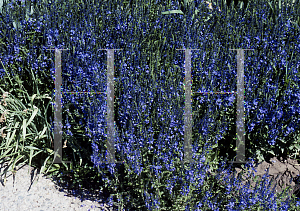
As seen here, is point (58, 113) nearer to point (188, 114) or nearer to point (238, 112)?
point (188, 114)

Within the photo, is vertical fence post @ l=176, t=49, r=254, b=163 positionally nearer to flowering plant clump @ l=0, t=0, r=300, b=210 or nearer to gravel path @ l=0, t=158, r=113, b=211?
flowering plant clump @ l=0, t=0, r=300, b=210

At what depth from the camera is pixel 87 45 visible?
9.65ft

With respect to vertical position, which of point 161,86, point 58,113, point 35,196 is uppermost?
point 161,86

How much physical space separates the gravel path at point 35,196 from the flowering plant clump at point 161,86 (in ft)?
0.52

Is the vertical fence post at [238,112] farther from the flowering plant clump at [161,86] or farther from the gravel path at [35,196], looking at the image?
the gravel path at [35,196]

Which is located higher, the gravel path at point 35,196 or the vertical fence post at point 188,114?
the vertical fence post at point 188,114

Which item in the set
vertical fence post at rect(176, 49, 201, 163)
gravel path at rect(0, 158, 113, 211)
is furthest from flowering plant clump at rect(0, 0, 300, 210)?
gravel path at rect(0, 158, 113, 211)

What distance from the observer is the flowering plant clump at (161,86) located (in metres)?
→ 2.54

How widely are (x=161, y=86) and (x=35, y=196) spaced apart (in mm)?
1408

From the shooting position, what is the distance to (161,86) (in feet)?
9.05

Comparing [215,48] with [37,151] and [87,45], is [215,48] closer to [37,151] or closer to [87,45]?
[87,45]

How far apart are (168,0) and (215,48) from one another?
3.34ft

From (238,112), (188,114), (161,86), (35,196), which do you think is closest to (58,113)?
(35,196)

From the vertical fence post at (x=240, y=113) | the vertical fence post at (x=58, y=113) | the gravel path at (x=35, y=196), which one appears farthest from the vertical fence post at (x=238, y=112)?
the vertical fence post at (x=58, y=113)
